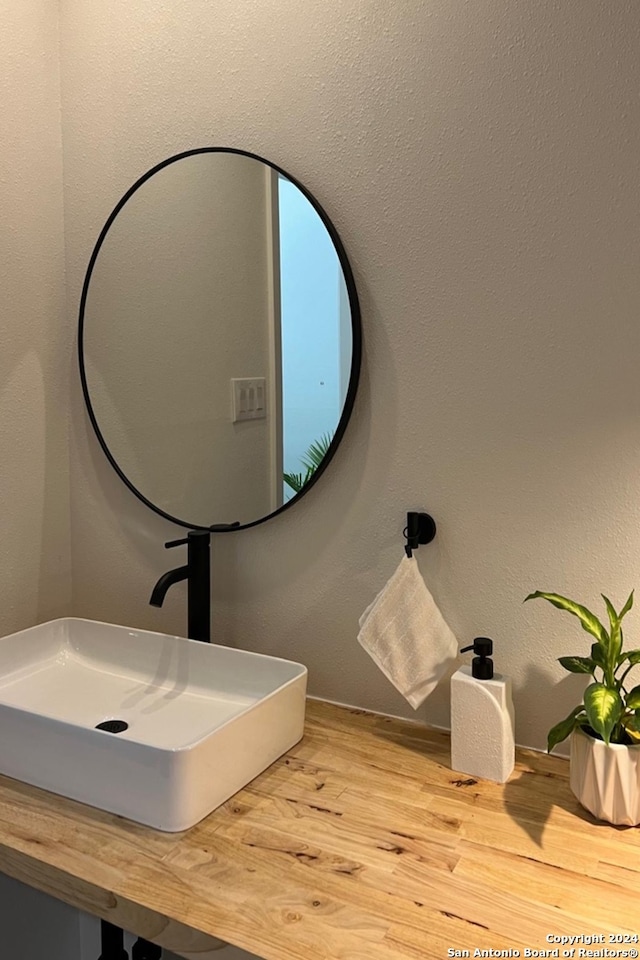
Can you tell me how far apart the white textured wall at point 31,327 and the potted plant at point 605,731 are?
1.01m

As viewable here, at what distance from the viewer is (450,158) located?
1.19m

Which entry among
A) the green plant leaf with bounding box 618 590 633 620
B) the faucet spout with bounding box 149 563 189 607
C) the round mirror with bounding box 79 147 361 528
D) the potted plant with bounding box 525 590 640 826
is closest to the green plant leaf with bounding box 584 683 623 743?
the potted plant with bounding box 525 590 640 826

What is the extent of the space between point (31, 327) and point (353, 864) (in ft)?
3.79

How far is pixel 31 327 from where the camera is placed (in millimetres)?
1550

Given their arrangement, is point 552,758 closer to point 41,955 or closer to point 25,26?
point 41,955

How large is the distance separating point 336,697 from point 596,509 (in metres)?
0.56

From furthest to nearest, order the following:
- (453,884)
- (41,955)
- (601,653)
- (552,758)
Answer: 1. (41,955)
2. (552,758)
3. (601,653)
4. (453,884)

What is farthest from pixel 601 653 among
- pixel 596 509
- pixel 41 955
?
pixel 41 955

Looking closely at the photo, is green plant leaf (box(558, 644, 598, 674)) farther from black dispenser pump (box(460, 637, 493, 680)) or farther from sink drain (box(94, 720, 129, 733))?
sink drain (box(94, 720, 129, 733))

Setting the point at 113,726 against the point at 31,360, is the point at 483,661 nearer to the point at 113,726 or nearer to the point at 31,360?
the point at 113,726

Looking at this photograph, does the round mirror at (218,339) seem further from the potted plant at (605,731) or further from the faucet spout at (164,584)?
the potted plant at (605,731)

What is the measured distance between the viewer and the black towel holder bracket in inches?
49.0

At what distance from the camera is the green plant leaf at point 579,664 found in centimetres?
108

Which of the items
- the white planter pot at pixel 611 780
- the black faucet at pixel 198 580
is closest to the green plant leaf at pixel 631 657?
the white planter pot at pixel 611 780
